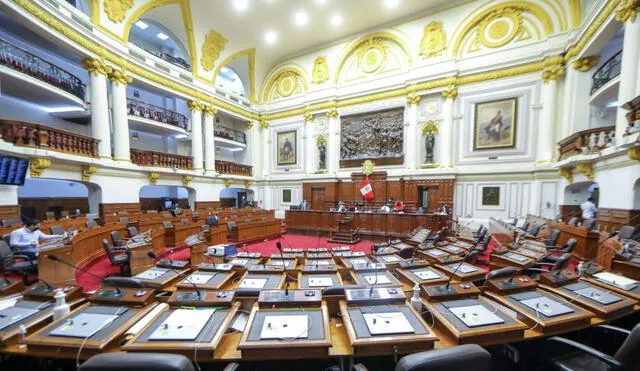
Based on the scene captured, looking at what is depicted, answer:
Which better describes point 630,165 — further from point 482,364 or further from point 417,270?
point 482,364

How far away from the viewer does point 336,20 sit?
11438 millimetres

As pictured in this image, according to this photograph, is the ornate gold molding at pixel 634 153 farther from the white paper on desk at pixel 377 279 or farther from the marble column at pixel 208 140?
the marble column at pixel 208 140

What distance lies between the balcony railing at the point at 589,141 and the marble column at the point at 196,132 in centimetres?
1443

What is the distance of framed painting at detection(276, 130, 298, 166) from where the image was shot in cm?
1416

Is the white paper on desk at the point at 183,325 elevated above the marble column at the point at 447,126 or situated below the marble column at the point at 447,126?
below

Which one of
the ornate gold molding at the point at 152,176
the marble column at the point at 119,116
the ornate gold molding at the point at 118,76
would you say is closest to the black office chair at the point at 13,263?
the marble column at the point at 119,116

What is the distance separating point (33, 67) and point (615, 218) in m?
17.1

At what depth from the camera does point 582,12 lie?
8.23 metres

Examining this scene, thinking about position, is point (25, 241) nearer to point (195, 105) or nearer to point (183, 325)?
point (183, 325)

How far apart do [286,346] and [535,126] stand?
474 inches

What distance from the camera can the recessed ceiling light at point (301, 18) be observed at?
11.1 meters

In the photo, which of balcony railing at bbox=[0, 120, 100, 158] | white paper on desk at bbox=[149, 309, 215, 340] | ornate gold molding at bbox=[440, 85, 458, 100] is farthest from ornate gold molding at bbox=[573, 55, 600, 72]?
balcony railing at bbox=[0, 120, 100, 158]

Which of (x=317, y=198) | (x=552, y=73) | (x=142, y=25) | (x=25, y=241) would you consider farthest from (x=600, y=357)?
(x=142, y=25)

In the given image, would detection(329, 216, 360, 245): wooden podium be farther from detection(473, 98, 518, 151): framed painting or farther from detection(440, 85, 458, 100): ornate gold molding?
detection(440, 85, 458, 100): ornate gold molding
